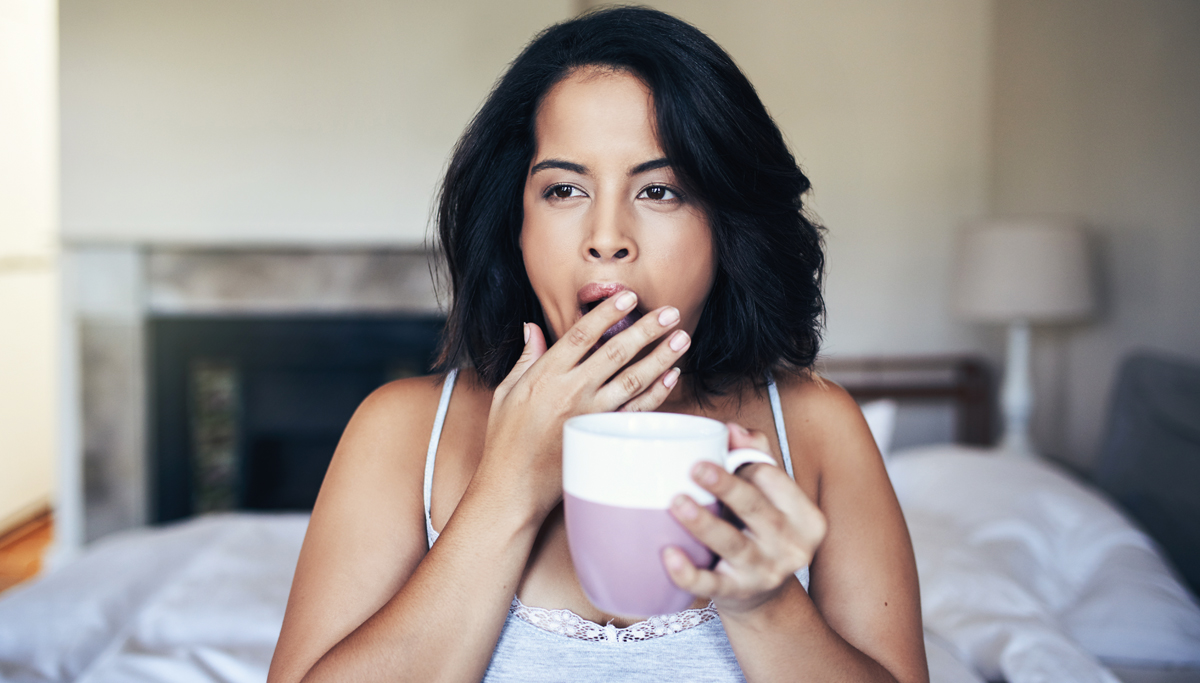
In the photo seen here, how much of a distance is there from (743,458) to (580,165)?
371mm

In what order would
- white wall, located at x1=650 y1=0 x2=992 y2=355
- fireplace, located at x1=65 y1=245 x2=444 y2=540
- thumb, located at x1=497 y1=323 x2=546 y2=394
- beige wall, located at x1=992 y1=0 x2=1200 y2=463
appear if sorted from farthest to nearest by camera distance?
white wall, located at x1=650 y1=0 x2=992 y2=355
fireplace, located at x1=65 y1=245 x2=444 y2=540
beige wall, located at x1=992 y1=0 x2=1200 y2=463
thumb, located at x1=497 y1=323 x2=546 y2=394

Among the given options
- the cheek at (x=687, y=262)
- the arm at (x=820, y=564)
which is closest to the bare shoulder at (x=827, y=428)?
the arm at (x=820, y=564)

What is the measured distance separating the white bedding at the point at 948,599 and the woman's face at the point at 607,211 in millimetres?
697

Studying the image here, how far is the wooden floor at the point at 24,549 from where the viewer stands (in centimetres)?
277

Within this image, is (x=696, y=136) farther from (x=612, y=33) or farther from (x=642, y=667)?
(x=642, y=667)

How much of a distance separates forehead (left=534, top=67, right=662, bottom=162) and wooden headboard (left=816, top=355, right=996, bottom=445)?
2.29 meters

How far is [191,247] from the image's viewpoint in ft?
8.80

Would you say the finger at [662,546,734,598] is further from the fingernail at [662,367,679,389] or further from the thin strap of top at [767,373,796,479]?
the thin strap of top at [767,373,796,479]

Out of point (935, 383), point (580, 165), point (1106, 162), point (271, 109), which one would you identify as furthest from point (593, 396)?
point (935, 383)

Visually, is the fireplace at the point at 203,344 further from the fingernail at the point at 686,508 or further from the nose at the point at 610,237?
the fingernail at the point at 686,508

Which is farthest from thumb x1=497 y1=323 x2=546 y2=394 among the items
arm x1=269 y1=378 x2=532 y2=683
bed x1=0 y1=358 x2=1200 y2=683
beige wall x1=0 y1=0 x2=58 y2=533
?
beige wall x1=0 y1=0 x2=58 y2=533

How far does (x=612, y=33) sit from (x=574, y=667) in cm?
61

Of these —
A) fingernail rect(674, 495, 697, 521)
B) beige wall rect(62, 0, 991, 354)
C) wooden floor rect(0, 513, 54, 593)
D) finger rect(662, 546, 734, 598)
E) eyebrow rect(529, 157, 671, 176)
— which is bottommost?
wooden floor rect(0, 513, 54, 593)

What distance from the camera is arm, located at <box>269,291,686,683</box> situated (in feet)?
1.88
